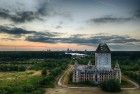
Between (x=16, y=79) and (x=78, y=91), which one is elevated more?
(x=16, y=79)

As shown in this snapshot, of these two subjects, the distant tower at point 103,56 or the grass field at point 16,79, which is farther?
the distant tower at point 103,56

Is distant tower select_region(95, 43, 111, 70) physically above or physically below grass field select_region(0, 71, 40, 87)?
above

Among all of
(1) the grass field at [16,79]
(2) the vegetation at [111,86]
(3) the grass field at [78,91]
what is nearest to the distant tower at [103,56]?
(1) the grass field at [16,79]

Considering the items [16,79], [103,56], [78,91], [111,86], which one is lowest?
[78,91]

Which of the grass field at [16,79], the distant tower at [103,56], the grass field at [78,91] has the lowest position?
the grass field at [78,91]

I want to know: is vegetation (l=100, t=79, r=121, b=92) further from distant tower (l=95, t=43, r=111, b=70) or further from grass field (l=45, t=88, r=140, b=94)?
distant tower (l=95, t=43, r=111, b=70)

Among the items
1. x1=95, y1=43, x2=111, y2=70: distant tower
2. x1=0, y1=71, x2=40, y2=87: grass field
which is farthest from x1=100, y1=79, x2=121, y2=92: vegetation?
x1=0, y1=71, x2=40, y2=87: grass field

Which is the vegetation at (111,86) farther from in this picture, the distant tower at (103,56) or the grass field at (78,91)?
the distant tower at (103,56)

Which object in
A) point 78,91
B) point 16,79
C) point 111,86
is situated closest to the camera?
point 78,91

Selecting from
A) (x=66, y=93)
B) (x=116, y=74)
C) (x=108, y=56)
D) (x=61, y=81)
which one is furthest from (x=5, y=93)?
(x=108, y=56)

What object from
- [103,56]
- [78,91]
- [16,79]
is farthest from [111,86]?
[16,79]

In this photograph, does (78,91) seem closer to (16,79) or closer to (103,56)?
(103,56)

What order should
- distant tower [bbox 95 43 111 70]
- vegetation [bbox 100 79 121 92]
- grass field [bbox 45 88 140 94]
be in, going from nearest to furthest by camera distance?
grass field [bbox 45 88 140 94] → vegetation [bbox 100 79 121 92] → distant tower [bbox 95 43 111 70]
